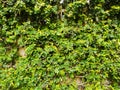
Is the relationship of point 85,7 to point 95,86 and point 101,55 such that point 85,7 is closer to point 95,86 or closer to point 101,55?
point 101,55

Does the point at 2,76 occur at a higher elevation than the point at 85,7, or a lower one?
lower

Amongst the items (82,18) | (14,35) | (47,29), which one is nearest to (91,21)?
(82,18)

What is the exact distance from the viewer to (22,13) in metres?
2.53

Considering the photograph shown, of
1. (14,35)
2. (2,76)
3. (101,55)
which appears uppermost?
(14,35)

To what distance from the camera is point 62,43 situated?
97.3 inches

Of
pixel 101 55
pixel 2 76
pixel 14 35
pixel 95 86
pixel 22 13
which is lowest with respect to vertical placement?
pixel 95 86

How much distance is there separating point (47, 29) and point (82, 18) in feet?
1.44

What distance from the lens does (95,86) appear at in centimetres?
247

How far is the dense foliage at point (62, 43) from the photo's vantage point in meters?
2.45

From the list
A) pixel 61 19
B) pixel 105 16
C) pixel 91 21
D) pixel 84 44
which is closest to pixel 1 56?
pixel 61 19

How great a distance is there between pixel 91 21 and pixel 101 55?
42 centimetres

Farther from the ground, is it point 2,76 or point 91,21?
point 91,21

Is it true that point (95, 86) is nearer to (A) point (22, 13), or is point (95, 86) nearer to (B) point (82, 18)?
(B) point (82, 18)

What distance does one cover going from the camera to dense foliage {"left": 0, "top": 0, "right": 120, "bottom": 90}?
2453 millimetres
